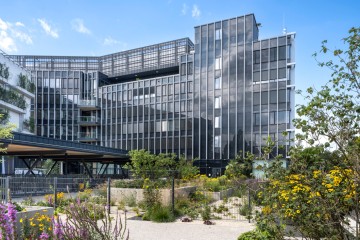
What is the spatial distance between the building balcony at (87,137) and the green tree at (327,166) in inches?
2230

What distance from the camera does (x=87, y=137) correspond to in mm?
60375

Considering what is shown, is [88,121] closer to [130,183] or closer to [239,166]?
[130,183]

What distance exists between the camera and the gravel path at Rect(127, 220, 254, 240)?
1044 cm

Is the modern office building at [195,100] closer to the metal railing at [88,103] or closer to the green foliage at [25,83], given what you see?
the metal railing at [88,103]

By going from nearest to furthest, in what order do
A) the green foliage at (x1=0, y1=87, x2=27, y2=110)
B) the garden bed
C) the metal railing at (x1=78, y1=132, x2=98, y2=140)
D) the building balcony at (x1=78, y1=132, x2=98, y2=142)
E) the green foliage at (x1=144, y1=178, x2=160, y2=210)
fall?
the garden bed
the green foliage at (x1=144, y1=178, x2=160, y2=210)
the green foliage at (x1=0, y1=87, x2=27, y2=110)
the building balcony at (x1=78, y1=132, x2=98, y2=142)
the metal railing at (x1=78, y1=132, x2=98, y2=140)

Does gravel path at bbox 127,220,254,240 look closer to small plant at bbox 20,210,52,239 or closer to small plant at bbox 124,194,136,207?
small plant at bbox 20,210,52,239

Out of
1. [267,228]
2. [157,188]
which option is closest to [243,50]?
[157,188]

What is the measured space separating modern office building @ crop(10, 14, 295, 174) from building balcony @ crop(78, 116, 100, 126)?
0.62 ft

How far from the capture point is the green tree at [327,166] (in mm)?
5457

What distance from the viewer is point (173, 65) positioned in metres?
63.9

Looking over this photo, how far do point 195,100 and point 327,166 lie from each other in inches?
1791

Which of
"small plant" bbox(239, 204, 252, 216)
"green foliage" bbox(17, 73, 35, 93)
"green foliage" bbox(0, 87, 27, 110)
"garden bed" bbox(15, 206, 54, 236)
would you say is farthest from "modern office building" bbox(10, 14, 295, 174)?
"garden bed" bbox(15, 206, 54, 236)

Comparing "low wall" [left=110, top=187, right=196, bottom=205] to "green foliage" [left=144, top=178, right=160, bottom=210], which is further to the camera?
"low wall" [left=110, top=187, right=196, bottom=205]

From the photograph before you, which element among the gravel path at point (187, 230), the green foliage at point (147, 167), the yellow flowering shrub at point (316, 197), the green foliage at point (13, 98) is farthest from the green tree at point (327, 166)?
the green foliage at point (13, 98)
